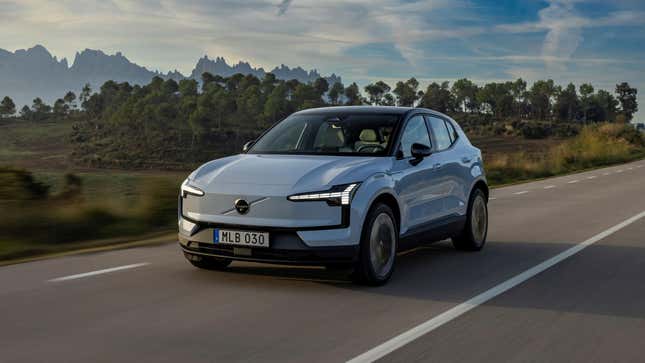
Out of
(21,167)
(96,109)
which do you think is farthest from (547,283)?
(96,109)

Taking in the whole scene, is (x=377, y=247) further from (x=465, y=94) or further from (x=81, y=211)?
(x=465, y=94)

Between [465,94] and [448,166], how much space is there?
163080 mm

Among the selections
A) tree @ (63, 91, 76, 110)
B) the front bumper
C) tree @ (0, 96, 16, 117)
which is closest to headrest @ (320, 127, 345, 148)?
the front bumper

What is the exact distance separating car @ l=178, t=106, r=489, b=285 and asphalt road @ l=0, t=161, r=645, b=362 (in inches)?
12.9

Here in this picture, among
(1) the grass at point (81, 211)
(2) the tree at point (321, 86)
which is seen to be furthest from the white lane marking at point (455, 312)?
(2) the tree at point (321, 86)

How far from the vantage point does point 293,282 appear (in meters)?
7.33

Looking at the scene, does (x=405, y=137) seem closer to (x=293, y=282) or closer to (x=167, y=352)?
(x=293, y=282)

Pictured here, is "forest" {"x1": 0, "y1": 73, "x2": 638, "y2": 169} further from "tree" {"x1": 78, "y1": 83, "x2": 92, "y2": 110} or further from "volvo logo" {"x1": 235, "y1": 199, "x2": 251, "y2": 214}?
"volvo logo" {"x1": 235, "y1": 199, "x2": 251, "y2": 214}

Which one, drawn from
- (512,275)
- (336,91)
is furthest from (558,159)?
(336,91)

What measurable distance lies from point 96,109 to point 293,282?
147 metres

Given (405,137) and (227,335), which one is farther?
(405,137)

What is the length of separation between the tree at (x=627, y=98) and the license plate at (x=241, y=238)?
18353 centimetres

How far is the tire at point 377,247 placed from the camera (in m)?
7.05

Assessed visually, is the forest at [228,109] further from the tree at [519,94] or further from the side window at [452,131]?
the side window at [452,131]
